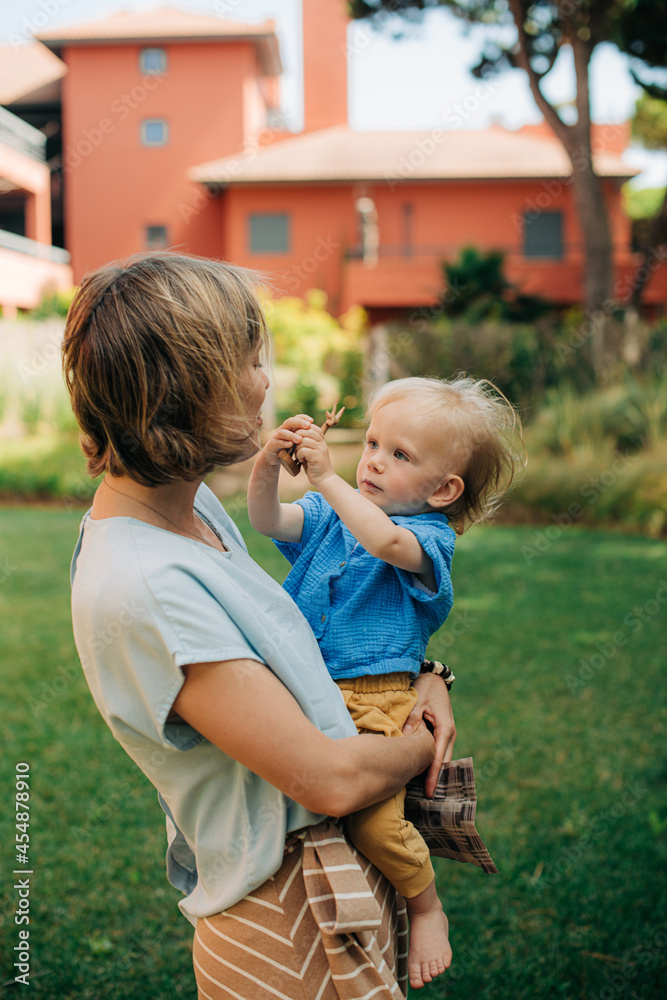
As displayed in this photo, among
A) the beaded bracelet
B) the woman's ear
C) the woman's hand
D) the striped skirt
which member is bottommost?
the striped skirt

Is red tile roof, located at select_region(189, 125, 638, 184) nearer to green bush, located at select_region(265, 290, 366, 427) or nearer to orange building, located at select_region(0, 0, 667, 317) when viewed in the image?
orange building, located at select_region(0, 0, 667, 317)

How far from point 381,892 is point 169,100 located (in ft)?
93.5

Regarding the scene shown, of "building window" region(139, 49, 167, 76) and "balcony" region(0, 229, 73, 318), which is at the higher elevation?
"building window" region(139, 49, 167, 76)

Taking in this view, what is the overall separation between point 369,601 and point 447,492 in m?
0.27

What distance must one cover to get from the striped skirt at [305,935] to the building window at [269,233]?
80.8ft

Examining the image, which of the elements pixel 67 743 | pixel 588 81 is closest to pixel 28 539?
pixel 67 743

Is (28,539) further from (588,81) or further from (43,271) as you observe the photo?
(43,271)

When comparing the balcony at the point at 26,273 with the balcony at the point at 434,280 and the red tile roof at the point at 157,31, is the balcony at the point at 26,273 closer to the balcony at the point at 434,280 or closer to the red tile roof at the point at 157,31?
the red tile roof at the point at 157,31

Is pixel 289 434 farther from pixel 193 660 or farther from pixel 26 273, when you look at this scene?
pixel 26 273

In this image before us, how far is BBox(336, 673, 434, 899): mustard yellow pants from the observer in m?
1.45

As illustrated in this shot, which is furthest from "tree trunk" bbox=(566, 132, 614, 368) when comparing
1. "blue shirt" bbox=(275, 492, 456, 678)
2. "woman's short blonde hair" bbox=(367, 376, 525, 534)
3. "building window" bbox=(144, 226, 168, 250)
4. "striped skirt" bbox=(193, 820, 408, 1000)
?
"building window" bbox=(144, 226, 168, 250)

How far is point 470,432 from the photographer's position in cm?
169

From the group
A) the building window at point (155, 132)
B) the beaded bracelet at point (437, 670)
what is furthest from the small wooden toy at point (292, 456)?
the building window at point (155, 132)

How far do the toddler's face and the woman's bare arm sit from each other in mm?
540
